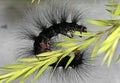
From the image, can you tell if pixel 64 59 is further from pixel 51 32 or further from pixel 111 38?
pixel 111 38

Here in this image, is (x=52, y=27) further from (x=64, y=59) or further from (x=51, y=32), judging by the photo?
(x=64, y=59)

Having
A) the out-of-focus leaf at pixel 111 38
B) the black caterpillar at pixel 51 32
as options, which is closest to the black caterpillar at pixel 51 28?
the black caterpillar at pixel 51 32

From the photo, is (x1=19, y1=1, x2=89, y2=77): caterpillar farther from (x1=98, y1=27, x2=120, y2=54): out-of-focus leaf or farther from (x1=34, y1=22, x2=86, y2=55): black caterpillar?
(x1=98, y1=27, x2=120, y2=54): out-of-focus leaf

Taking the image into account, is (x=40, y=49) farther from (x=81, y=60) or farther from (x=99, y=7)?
(x=99, y=7)

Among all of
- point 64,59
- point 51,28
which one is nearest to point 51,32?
point 51,28

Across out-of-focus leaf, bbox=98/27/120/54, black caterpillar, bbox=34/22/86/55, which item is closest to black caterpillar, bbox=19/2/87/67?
black caterpillar, bbox=34/22/86/55

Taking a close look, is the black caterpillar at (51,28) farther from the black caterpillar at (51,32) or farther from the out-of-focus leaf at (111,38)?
the out-of-focus leaf at (111,38)

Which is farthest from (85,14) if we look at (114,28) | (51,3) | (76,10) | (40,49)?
(114,28)

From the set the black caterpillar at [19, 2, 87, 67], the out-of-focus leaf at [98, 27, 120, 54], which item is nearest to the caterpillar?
the black caterpillar at [19, 2, 87, 67]

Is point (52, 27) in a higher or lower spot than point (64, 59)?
higher

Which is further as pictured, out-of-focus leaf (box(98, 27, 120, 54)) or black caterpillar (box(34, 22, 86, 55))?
black caterpillar (box(34, 22, 86, 55))

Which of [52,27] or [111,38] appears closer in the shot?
[111,38]
